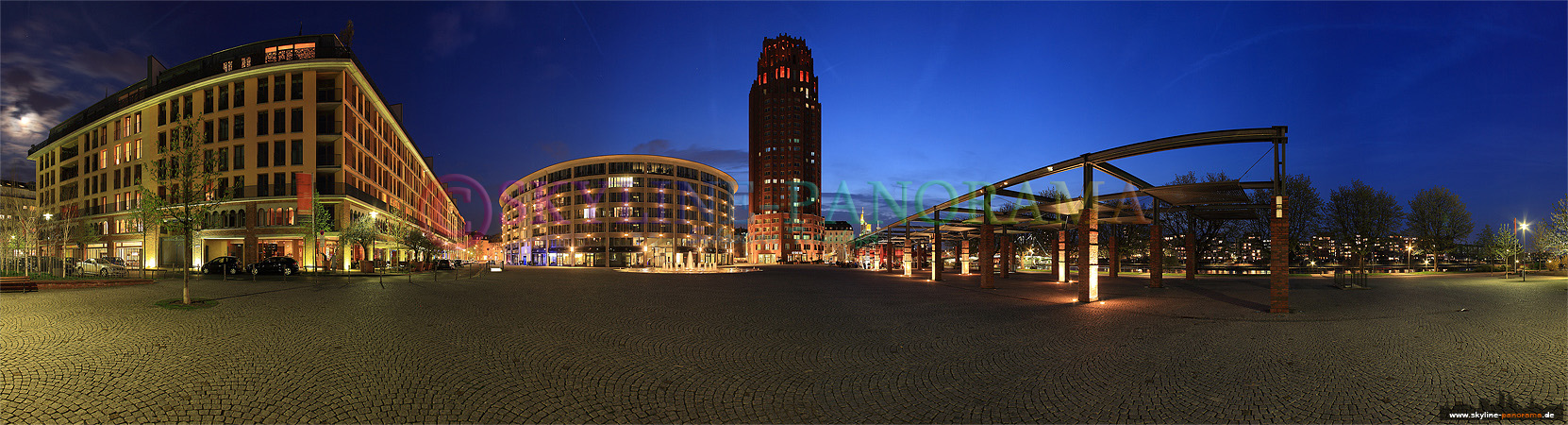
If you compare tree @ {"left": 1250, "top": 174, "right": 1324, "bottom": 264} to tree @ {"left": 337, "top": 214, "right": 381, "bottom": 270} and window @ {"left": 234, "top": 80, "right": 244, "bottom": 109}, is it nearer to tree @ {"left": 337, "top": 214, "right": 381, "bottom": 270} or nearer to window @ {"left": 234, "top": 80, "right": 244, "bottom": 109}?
tree @ {"left": 337, "top": 214, "right": 381, "bottom": 270}

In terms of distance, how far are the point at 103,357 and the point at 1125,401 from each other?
44.5 feet

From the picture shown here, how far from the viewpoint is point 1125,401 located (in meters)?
6.22

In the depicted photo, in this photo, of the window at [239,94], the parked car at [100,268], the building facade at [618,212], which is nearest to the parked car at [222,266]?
the parked car at [100,268]

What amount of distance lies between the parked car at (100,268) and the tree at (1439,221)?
84740 millimetres

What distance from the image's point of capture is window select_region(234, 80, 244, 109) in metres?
47.3

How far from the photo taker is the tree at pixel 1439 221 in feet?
142

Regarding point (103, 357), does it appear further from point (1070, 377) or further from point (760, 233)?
point (760, 233)

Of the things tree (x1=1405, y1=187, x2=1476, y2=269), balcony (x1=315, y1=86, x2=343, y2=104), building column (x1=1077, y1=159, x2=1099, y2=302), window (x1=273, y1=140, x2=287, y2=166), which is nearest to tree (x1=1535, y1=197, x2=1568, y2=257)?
tree (x1=1405, y1=187, x2=1476, y2=269)

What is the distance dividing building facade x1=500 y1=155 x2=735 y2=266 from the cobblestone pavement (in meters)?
83.3

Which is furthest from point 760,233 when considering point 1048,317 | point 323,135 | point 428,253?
point 1048,317

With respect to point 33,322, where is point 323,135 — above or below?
above

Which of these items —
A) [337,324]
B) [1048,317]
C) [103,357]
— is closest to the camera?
[103,357]

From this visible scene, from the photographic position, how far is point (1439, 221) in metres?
43.3

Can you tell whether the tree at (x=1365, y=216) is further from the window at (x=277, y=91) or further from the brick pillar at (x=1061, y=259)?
the window at (x=277, y=91)
